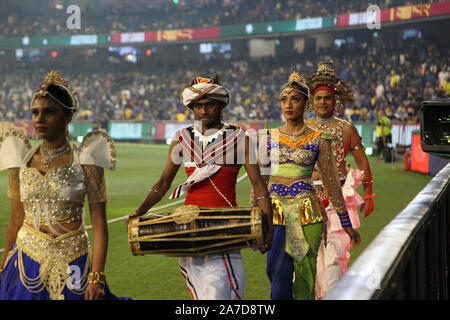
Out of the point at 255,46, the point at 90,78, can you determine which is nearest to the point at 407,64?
the point at 255,46

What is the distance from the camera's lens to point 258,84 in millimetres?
41375

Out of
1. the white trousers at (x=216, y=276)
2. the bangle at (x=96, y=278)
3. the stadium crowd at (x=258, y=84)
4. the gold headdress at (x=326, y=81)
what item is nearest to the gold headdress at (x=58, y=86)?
the bangle at (x=96, y=278)

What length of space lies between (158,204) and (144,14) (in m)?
44.2

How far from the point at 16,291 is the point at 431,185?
7.77 feet

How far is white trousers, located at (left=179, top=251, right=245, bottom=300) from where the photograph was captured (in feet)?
11.9

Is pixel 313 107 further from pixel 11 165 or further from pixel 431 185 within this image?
pixel 11 165

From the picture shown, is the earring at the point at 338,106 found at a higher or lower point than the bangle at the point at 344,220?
higher

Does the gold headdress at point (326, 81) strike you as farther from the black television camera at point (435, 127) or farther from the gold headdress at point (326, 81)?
the black television camera at point (435, 127)

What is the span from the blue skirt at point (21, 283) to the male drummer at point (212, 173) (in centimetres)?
63

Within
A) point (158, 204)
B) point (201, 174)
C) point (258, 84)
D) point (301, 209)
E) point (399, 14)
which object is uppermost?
point (399, 14)

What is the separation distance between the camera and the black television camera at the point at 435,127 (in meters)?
3.70

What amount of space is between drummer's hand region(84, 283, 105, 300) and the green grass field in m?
2.67

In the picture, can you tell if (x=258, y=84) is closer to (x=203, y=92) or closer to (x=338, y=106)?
(x=338, y=106)

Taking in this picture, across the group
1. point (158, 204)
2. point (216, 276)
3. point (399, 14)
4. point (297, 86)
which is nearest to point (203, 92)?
point (216, 276)
